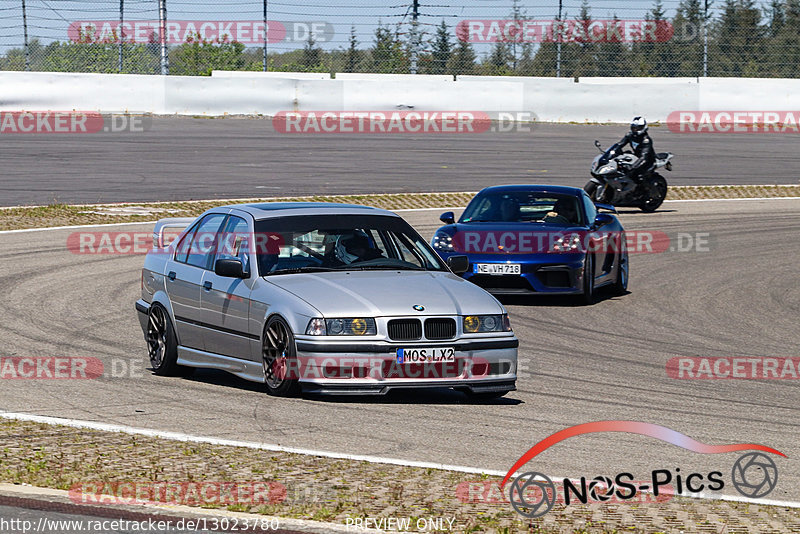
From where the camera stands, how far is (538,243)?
14.7 m

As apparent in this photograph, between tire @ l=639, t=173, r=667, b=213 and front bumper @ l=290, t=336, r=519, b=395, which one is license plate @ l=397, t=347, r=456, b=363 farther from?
tire @ l=639, t=173, r=667, b=213

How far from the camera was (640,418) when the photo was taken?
8.82 m

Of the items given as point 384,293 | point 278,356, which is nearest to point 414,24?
point 384,293

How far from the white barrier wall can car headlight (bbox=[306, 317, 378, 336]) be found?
28.2 m

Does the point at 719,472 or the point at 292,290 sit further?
the point at 292,290

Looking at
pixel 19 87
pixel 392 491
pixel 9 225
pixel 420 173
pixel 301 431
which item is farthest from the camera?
pixel 19 87

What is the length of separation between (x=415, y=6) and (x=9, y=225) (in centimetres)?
1892

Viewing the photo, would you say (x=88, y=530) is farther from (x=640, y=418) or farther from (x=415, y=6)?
(x=415, y=6)

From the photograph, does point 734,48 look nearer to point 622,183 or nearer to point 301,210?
point 622,183

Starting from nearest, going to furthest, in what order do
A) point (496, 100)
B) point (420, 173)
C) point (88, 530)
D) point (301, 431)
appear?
point (88, 530)
point (301, 431)
point (420, 173)
point (496, 100)

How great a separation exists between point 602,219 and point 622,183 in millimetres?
8104

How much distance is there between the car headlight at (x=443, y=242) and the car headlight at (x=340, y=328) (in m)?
6.24

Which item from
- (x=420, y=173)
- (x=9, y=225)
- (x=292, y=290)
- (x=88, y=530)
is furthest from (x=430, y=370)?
(x=420, y=173)

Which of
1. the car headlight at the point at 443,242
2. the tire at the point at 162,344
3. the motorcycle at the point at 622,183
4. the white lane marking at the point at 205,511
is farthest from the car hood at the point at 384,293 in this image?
the motorcycle at the point at 622,183
